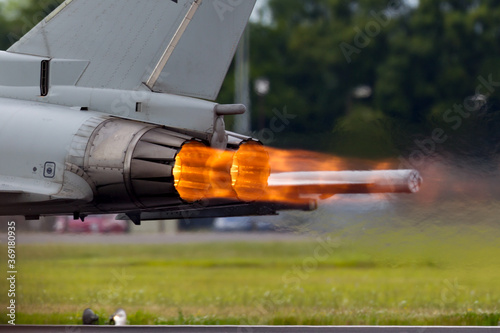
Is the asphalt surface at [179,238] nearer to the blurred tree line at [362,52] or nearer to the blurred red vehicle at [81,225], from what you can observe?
the blurred red vehicle at [81,225]

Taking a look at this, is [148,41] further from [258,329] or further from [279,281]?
[279,281]

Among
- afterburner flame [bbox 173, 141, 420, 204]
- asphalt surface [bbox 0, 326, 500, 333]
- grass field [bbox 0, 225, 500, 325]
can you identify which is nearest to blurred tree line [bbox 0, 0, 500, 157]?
grass field [bbox 0, 225, 500, 325]

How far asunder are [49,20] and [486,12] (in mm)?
10612

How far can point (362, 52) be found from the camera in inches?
675

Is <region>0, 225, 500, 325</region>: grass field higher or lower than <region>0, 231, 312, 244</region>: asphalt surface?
lower

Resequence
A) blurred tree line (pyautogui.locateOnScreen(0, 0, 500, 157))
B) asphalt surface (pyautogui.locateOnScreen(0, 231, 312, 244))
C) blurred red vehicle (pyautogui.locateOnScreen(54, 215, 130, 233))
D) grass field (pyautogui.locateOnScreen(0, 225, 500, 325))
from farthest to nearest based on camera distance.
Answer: blurred tree line (pyautogui.locateOnScreen(0, 0, 500, 157)), asphalt surface (pyautogui.locateOnScreen(0, 231, 312, 244)), blurred red vehicle (pyautogui.locateOnScreen(54, 215, 130, 233)), grass field (pyautogui.locateOnScreen(0, 225, 500, 325))

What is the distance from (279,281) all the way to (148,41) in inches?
195

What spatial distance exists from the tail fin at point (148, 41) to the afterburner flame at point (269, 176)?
757 mm

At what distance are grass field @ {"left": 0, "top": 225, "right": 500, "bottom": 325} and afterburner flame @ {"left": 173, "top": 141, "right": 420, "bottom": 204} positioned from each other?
57 centimetres

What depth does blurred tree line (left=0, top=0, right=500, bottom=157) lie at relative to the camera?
50.5 ft

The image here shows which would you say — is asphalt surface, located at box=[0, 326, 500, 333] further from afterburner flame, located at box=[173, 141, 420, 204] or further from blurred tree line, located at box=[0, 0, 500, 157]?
blurred tree line, located at box=[0, 0, 500, 157]

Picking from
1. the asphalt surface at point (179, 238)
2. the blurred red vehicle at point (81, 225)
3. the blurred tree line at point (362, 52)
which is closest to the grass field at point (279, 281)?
the asphalt surface at point (179, 238)

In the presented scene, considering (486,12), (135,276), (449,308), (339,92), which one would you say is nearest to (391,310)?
(449,308)

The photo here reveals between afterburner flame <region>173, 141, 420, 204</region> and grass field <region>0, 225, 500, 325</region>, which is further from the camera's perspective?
grass field <region>0, 225, 500, 325</region>
